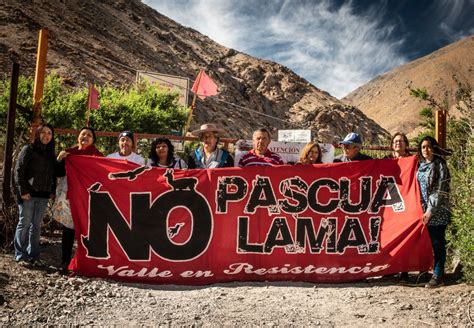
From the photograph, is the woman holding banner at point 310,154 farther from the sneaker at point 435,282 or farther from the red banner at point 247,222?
the sneaker at point 435,282

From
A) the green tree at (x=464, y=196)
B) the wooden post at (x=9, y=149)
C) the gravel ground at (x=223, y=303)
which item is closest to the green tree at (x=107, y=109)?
the wooden post at (x=9, y=149)

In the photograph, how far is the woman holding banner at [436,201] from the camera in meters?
4.70

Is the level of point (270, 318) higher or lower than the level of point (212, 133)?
lower

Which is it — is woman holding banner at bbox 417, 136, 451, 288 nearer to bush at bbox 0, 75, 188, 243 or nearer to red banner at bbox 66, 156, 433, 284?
red banner at bbox 66, 156, 433, 284

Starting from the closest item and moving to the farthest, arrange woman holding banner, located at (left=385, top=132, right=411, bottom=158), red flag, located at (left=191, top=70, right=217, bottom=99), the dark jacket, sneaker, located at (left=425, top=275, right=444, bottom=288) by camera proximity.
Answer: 1. sneaker, located at (left=425, top=275, right=444, bottom=288)
2. the dark jacket
3. woman holding banner, located at (left=385, top=132, right=411, bottom=158)
4. red flag, located at (left=191, top=70, right=217, bottom=99)

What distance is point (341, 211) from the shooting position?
17.3 ft

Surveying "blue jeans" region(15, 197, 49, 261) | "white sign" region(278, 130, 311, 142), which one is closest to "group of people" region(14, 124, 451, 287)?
"blue jeans" region(15, 197, 49, 261)

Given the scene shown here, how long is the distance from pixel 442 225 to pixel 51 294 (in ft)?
14.6

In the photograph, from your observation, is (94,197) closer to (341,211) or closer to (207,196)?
(207,196)

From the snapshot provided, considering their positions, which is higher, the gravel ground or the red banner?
the red banner

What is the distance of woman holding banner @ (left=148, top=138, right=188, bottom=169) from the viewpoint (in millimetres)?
5348

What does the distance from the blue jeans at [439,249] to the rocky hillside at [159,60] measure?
3060 centimetres

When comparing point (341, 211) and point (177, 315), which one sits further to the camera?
point (341, 211)

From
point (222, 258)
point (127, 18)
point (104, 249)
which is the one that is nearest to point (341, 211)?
point (222, 258)
